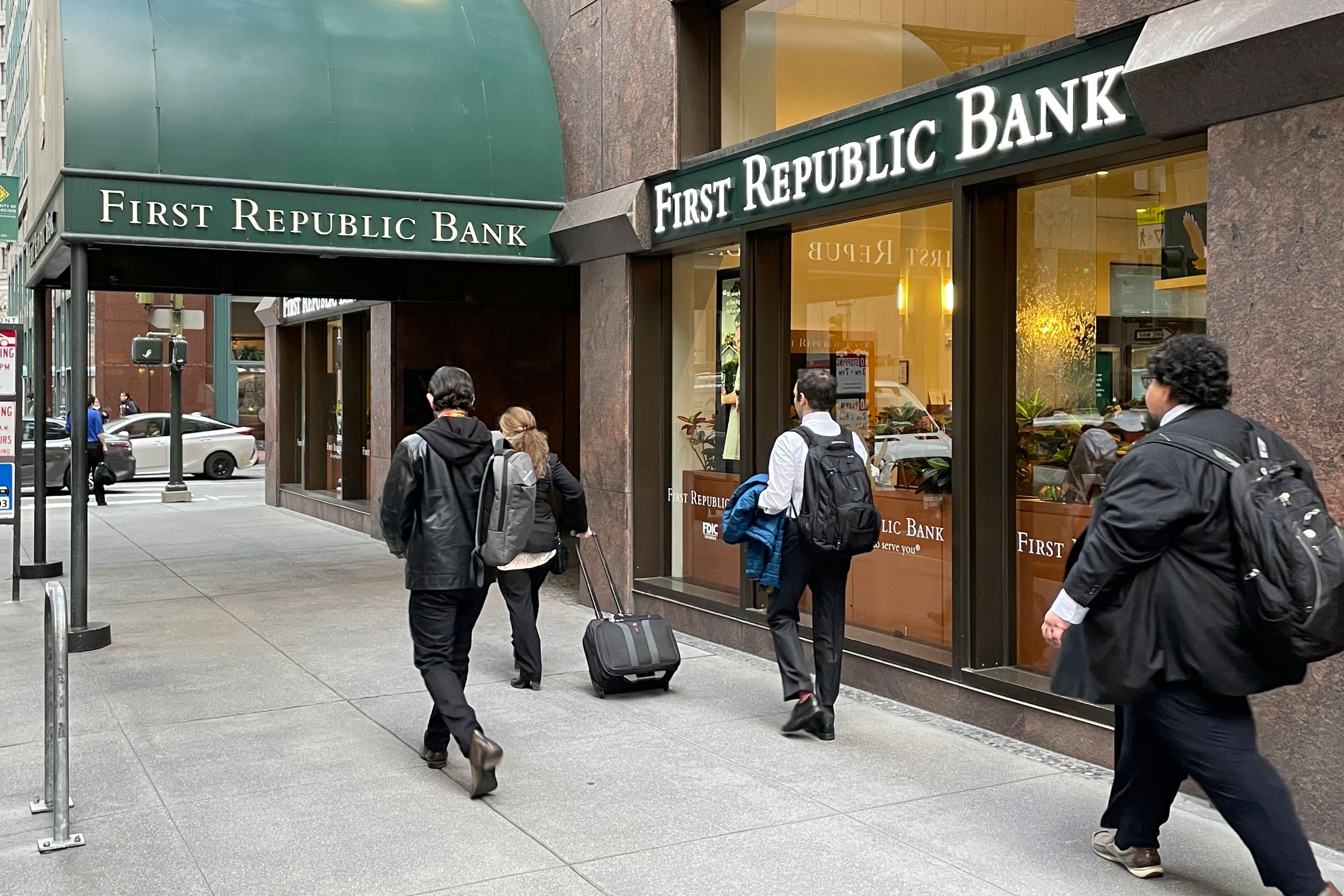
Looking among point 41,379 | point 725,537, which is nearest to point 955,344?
point 725,537

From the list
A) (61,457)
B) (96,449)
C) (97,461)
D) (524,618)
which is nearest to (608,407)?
(524,618)

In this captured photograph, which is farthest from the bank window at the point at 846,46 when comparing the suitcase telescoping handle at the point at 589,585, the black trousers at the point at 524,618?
the black trousers at the point at 524,618

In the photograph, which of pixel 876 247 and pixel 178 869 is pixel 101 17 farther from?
pixel 178 869

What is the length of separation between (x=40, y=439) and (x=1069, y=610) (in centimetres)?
954

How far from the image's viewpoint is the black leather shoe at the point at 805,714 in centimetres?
625

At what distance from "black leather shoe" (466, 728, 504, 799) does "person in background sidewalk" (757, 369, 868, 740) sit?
1.60 m

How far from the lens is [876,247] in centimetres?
781

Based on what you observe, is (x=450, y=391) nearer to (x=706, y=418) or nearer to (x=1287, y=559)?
(x=1287, y=559)

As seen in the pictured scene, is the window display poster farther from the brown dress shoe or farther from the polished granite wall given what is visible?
the brown dress shoe

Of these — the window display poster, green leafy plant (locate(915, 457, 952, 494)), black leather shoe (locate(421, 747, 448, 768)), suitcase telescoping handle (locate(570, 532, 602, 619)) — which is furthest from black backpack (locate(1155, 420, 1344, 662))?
the window display poster

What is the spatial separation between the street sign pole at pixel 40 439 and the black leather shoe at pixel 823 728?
744cm

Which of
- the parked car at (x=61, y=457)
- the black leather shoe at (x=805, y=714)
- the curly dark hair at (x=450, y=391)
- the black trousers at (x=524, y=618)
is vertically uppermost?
the curly dark hair at (x=450, y=391)

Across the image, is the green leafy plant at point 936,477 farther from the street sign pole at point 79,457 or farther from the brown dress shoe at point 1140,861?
the street sign pole at point 79,457

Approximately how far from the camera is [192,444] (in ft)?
88.0
